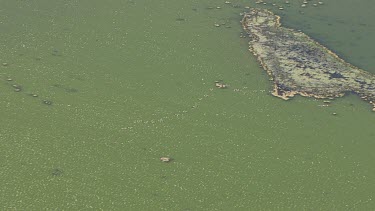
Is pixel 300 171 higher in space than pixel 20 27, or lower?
lower

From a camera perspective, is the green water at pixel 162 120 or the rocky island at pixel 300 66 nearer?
the green water at pixel 162 120

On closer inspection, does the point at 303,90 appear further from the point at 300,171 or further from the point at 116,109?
the point at 116,109

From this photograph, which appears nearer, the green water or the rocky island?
the green water

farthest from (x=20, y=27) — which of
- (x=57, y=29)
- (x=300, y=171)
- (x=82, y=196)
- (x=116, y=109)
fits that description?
(x=300, y=171)
